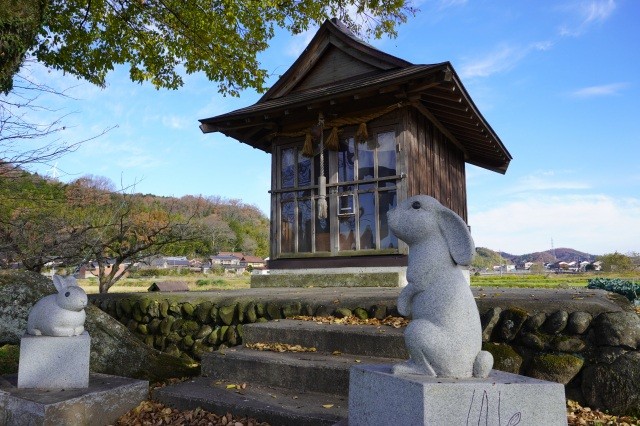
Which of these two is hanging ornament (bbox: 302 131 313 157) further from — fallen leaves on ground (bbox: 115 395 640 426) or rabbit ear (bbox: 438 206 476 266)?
rabbit ear (bbox: 438 206 476 266)

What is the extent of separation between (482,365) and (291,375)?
205 centimetres

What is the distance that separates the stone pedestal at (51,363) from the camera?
3.72 m

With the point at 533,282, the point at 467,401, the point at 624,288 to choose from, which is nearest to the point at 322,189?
the point at 467,401

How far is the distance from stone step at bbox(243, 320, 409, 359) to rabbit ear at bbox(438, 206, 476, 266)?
1705mm

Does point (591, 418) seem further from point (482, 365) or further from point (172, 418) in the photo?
point (172, 418)

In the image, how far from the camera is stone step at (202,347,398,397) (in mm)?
3768

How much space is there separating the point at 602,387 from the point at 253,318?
164 inches

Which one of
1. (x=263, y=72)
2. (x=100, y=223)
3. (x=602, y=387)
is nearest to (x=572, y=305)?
(x=602, y=387)

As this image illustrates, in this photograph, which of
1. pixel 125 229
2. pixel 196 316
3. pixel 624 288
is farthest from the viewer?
pixel 624 288

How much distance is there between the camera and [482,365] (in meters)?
2.46

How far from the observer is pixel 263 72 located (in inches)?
349

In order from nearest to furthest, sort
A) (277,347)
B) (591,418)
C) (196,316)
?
(591,418), (277,347), (196,316)

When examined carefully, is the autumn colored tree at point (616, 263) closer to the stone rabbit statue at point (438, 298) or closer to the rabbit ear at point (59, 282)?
the stone rabbit statue at point (438, 298)

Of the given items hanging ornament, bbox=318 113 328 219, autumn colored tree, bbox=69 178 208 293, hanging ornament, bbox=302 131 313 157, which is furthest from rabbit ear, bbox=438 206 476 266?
autumn colored tree, bbox=69 178 208 293
